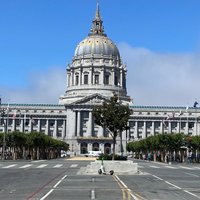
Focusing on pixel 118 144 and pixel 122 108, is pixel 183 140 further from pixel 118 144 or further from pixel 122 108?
pixel 118 144

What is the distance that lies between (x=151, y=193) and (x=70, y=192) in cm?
393

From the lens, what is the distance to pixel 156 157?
12188 centimetres

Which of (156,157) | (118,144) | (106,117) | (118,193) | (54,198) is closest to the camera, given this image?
(54,198)

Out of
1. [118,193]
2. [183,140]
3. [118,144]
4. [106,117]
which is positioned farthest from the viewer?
[118,144]

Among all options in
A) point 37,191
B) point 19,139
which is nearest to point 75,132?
point 19,139

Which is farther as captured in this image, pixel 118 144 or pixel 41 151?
pixel 118 144

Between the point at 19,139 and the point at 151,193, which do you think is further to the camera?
the point at 19,139

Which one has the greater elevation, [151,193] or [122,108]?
[122,108]

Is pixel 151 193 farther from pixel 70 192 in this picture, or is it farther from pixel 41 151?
pixel 41 151

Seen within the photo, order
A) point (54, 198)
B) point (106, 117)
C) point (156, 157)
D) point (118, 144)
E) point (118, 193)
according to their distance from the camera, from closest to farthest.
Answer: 1. point (54, 198)
2. point (118, 193)
3. point (106, 117)
4. point (156, 157)
5. point (118, 144)

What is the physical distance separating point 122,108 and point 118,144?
137 m

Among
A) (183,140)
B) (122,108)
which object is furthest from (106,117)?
(183,140)

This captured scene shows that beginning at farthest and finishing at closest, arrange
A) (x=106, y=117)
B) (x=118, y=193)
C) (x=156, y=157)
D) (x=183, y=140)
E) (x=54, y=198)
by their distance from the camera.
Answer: (x=156, y=157) < (x=183, y=140) < (x=106, y=117) < (x=118, y=193) < (x=54, y=198)

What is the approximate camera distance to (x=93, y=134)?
200 metres
